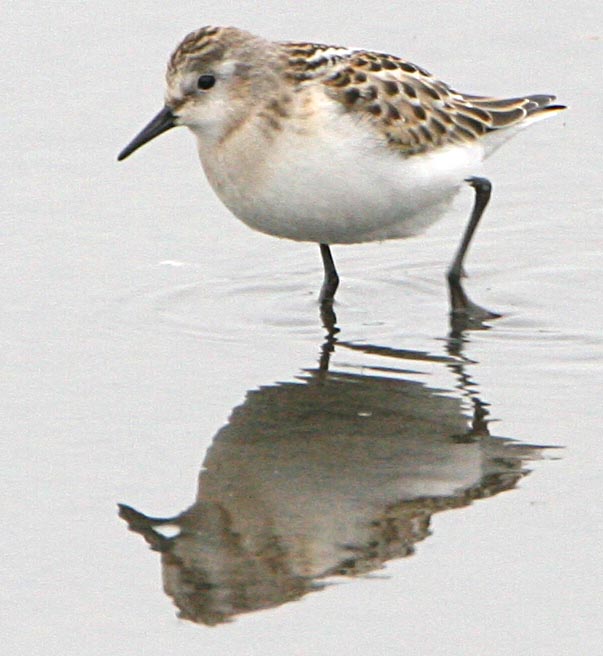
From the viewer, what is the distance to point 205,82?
9516 mm

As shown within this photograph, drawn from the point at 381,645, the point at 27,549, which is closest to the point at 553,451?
the point at 381,645

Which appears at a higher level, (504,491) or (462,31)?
(462,31)

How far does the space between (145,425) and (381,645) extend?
2.30m

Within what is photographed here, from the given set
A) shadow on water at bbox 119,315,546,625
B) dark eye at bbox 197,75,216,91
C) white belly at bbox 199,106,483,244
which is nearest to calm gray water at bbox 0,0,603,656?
shadow on water at bbox 119,315,546,625

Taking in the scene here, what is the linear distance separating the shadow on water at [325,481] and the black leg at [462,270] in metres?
0.79

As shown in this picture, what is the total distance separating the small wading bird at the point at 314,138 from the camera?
9148 millimetres

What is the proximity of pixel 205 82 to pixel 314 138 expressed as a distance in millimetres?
799

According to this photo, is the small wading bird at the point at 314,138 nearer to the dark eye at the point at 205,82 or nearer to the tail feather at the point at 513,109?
the dark eye at the point at 205,82

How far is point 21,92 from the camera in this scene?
1288 centimetres

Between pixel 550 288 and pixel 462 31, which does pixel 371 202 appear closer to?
pixel 550 288

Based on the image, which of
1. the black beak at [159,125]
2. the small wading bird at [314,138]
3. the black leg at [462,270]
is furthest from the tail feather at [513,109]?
the black beak at [159,125]

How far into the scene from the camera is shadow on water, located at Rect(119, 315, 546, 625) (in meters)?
6.87

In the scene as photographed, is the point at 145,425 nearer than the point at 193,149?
Yes

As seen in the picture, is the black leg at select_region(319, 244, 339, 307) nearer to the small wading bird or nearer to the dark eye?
the small wading bird
